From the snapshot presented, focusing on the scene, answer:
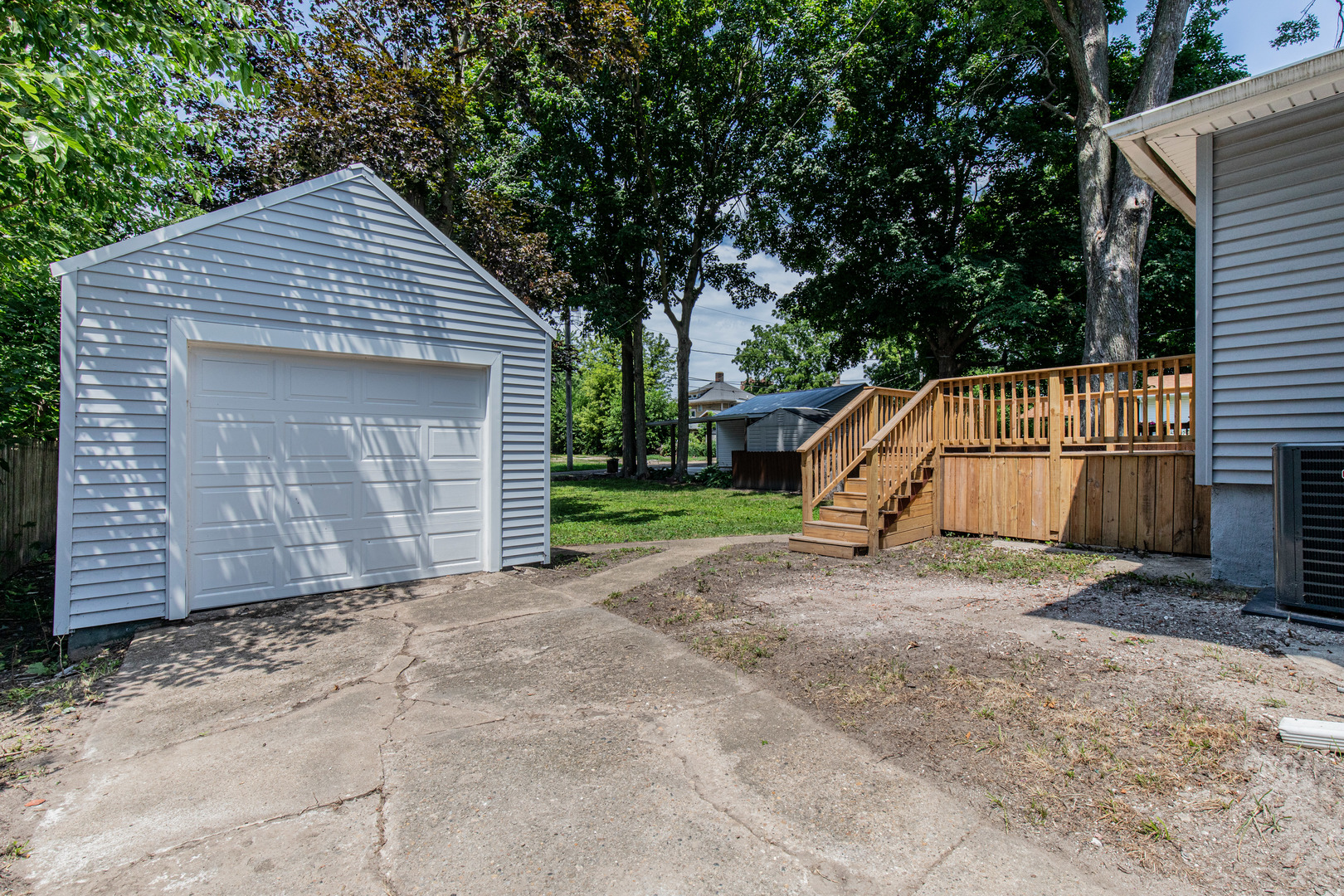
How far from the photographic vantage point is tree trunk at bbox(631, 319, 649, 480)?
71.4 ft

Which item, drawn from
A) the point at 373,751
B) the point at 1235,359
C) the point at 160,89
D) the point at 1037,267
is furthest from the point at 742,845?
the point at 1037,267

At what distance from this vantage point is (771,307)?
22.4 m

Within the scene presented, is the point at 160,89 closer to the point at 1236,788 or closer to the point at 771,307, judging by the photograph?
the point at 1236,788

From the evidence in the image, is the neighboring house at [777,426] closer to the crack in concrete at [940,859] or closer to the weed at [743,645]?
the weed at [743,645]

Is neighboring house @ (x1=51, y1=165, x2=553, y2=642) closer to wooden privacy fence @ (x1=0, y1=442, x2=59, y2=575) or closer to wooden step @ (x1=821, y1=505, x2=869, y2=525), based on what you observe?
wooden privacy fence @ (x1=0, y1=442, x2=59, y2=575)

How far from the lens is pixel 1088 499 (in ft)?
23.1

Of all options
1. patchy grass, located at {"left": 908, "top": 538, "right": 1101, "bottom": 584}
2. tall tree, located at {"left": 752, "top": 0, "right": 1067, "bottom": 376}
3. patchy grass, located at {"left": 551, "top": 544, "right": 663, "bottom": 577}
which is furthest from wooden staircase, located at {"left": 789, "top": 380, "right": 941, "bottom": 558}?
tall tree, located at {"left": 752, "top": 0, "right": 1067, "bottom": 376}

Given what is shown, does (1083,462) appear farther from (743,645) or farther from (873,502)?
(743,645)

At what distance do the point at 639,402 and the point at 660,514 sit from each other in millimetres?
9973

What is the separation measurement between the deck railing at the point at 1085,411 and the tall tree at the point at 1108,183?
194 cm

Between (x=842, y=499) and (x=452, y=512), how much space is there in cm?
445

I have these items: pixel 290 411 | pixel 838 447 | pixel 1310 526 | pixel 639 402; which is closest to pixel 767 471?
pixel 639 402

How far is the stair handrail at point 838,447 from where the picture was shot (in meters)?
7.52

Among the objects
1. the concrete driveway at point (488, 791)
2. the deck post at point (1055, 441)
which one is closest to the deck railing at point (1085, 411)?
the deck post at point (1055, 441)
